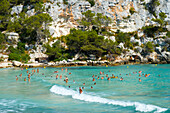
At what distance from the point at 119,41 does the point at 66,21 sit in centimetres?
3650

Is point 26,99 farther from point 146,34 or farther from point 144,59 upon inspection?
point 146,34

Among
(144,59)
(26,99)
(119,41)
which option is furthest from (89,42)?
(26,99)

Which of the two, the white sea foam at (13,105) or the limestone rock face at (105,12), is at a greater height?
the limestone rock face at (105,12)

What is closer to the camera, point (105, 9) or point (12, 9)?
point (12, 9)

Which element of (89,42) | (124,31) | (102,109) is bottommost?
(102,109)

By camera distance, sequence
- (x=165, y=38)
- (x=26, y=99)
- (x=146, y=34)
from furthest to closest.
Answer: (x=146, y=34), (x=165, y=38), (x=26, y=99)

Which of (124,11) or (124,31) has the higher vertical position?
(124,11)

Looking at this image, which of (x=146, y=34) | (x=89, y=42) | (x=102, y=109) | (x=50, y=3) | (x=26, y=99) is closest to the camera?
(x=102, y=109)

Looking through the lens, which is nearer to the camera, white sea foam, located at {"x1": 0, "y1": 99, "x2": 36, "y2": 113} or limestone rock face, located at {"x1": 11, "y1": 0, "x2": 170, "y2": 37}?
white sea foam, located at {"x1": 0, "y1": 99, "x2": 36, "y2": 113}

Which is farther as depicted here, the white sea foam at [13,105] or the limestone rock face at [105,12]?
the limestone rock face at [105,12]

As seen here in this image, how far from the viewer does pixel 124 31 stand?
127 metres

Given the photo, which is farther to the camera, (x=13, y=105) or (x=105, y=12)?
(x=105, y=12)

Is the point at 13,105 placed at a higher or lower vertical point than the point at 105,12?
lower

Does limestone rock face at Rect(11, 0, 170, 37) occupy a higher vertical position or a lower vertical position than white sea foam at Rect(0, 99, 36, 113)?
higher
